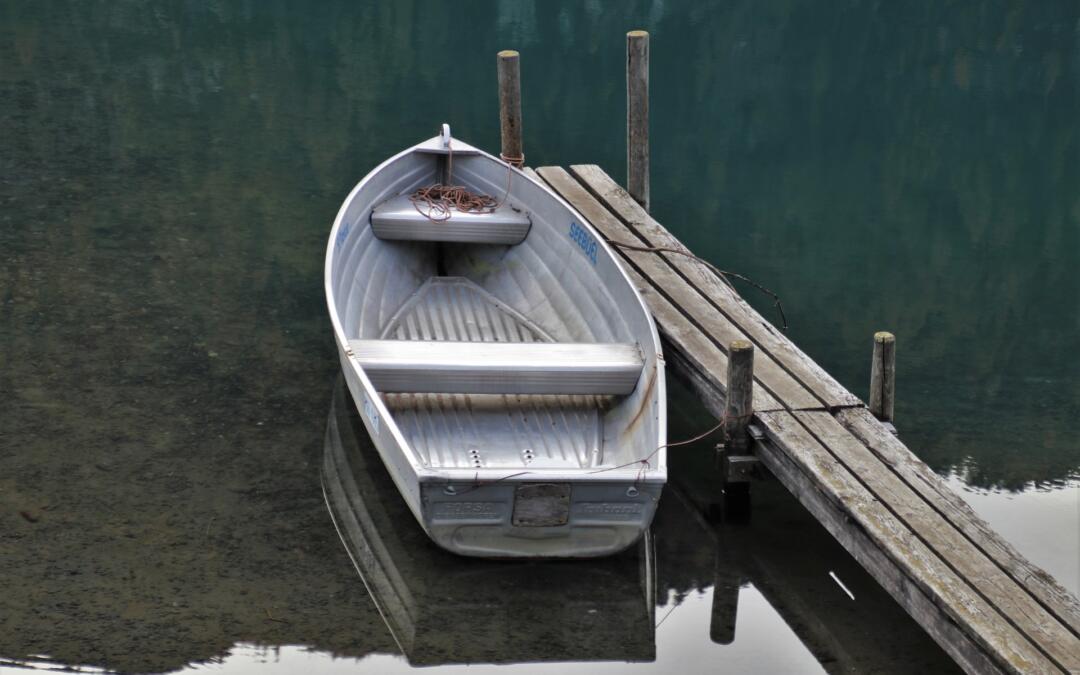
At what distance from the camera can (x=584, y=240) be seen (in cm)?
1159

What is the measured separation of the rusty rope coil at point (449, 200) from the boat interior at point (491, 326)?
0.05m

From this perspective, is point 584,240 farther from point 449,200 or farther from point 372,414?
point 372,414

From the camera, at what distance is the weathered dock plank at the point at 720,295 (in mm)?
9891

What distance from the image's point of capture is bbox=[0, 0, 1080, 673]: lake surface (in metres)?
8.82

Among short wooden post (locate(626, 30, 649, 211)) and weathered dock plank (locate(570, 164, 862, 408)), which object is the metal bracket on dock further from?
short wooden post (locate(626, 30, 649, 211))

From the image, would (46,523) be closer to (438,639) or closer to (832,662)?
(438,639)

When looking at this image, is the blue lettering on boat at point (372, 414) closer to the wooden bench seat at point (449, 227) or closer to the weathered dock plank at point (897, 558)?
the weathered dock plank at point (897, 558)

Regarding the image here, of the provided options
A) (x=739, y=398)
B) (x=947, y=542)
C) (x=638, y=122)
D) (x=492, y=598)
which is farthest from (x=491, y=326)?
(x=947, y=542)

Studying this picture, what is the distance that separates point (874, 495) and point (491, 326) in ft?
13.5

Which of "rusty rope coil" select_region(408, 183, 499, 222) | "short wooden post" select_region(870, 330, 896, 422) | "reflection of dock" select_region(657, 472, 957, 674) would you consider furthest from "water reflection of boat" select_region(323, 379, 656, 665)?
"rusty rope coil" select_region(408, 183, 499, 222)

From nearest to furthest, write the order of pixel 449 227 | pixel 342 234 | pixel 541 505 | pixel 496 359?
pixel 541 505 → pixel 496 359 → pixel 342 234 → pixel 449 227

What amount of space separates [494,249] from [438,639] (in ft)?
15.4

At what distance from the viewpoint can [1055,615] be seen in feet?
24.7

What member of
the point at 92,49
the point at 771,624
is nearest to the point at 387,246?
the point at 771,624
